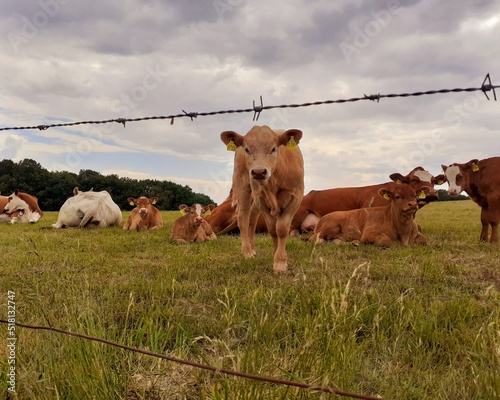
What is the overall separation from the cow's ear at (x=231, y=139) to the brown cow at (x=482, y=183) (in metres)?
6.27

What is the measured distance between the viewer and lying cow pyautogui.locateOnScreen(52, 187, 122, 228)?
571 inches

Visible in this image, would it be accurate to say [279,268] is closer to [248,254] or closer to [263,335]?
[248,254]

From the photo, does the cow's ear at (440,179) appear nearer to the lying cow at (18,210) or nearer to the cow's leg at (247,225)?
the cow's leg at (247,225)

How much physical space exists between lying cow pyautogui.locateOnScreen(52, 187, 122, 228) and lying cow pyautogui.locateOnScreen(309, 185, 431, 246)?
8.03 m

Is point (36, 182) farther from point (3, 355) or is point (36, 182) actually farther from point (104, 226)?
point (3, 355)

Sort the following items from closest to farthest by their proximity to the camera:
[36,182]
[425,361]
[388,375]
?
[388,375], [425,361], [36,182]

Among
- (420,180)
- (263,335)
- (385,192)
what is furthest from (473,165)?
(263,335)

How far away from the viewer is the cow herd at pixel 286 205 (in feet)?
19.5

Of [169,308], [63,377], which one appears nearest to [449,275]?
[169,308]

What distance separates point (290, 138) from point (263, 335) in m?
3.64

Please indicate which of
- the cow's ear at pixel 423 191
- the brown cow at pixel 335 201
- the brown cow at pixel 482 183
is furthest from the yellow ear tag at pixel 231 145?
the brown cow at pixel 335 201

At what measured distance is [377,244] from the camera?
338 inches

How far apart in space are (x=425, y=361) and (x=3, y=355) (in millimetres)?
2397

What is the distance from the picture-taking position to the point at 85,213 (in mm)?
14516
